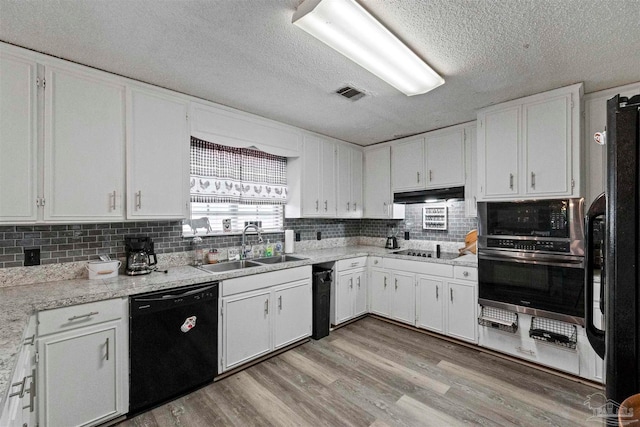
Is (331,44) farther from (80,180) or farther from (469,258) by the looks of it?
(469,258)

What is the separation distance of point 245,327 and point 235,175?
5.36ft

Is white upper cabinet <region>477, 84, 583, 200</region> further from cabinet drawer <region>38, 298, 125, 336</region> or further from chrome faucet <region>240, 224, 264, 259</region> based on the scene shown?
cabinet drawer <region>38, 298, 125, 336</region>

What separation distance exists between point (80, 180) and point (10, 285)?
850mm

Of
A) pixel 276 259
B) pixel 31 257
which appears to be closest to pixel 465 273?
pixel 276 259

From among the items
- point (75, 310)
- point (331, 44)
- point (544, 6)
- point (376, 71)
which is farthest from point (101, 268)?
point (544, 6)

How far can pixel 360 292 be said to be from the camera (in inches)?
149

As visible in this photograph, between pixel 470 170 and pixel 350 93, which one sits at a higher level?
pixel 350 93

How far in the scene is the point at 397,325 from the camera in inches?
141

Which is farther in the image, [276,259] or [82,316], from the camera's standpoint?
[276,259]

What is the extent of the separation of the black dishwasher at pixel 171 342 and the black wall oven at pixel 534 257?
2.59 m

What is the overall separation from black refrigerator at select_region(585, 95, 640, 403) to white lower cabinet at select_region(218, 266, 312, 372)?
7.61ft

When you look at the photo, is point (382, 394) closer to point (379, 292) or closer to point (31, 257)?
point (379, 292)

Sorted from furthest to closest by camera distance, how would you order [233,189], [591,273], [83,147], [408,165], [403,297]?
[408,165] → [403,297] → [233,189] → [83,147] → [591,273]

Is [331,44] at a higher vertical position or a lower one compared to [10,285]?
higher
